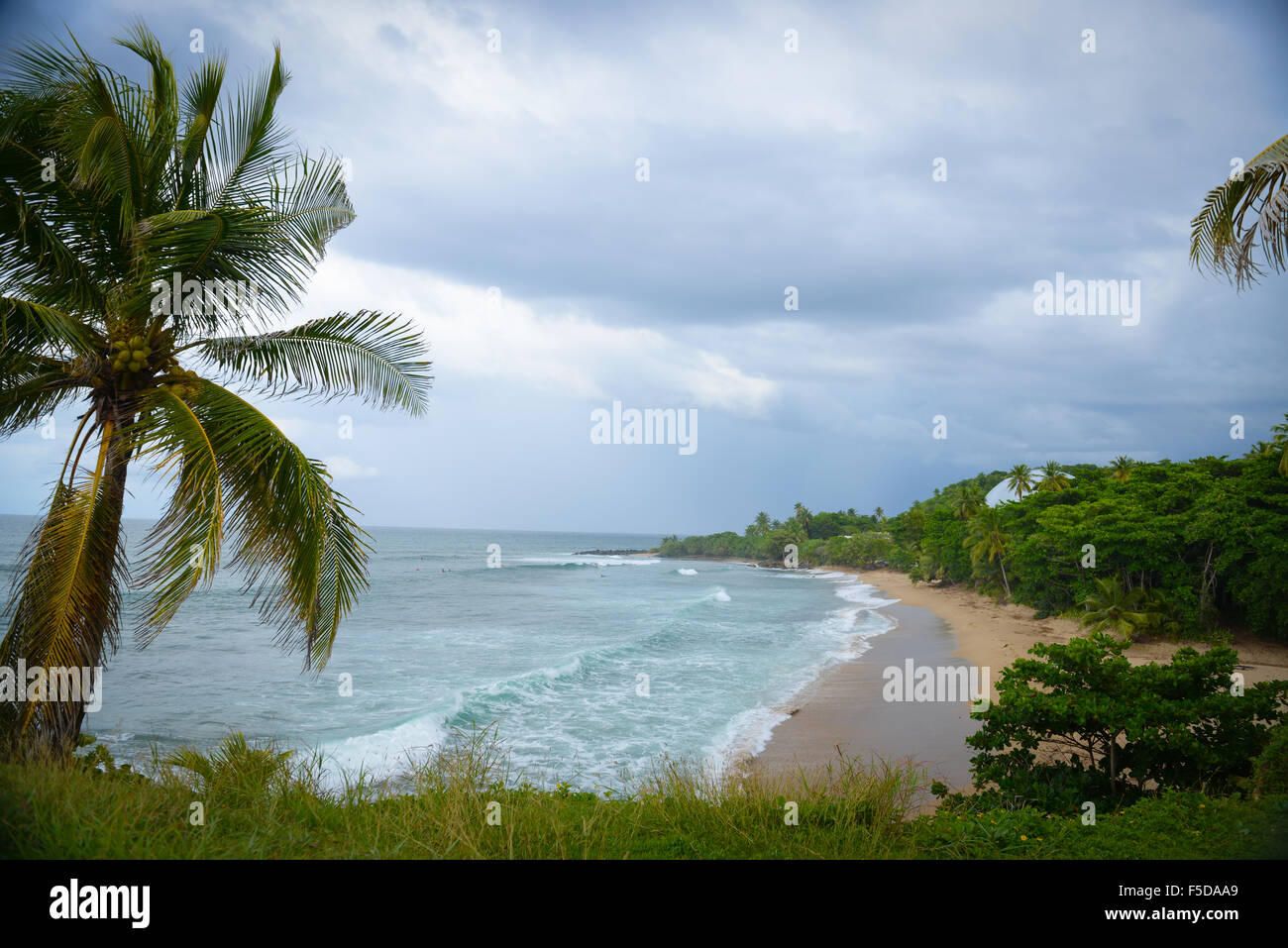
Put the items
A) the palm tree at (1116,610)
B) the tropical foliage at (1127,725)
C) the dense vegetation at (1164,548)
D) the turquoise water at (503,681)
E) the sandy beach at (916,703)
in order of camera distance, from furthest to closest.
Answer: the palm tree at (1116,610)
the dense vegetation at (1164,548)
the turquoise water at (503,681)
the sandy beach at (916,703)
the tropical foliage at (1127,725)

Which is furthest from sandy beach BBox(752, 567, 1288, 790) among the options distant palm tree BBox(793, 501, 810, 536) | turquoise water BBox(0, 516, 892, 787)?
distant palm tree BBox(793, 501, 810, 536)

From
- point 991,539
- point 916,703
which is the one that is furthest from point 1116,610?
point 991,539

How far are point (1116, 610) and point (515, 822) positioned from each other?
26.0m

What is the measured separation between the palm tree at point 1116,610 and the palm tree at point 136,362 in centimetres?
2582

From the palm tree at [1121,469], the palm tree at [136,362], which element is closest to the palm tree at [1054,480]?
the palm tree at [1121,469]

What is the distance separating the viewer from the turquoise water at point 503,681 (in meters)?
13.7

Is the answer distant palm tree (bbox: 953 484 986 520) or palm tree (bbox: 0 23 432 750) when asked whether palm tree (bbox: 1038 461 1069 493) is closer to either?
distant palm tree (bbox: 953 484 986 520)

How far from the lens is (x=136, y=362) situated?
17.2 feet

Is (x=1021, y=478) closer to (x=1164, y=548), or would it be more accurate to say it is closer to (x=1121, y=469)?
(x=1121, y=469)

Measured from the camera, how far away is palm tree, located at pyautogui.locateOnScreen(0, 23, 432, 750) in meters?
4.75

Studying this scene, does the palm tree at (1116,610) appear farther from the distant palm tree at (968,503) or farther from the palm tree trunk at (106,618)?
the palm tree trunk at (106,618)

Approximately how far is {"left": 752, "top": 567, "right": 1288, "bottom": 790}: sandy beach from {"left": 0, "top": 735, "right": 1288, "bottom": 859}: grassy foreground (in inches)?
41.6

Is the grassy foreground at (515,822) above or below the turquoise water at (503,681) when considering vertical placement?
above
